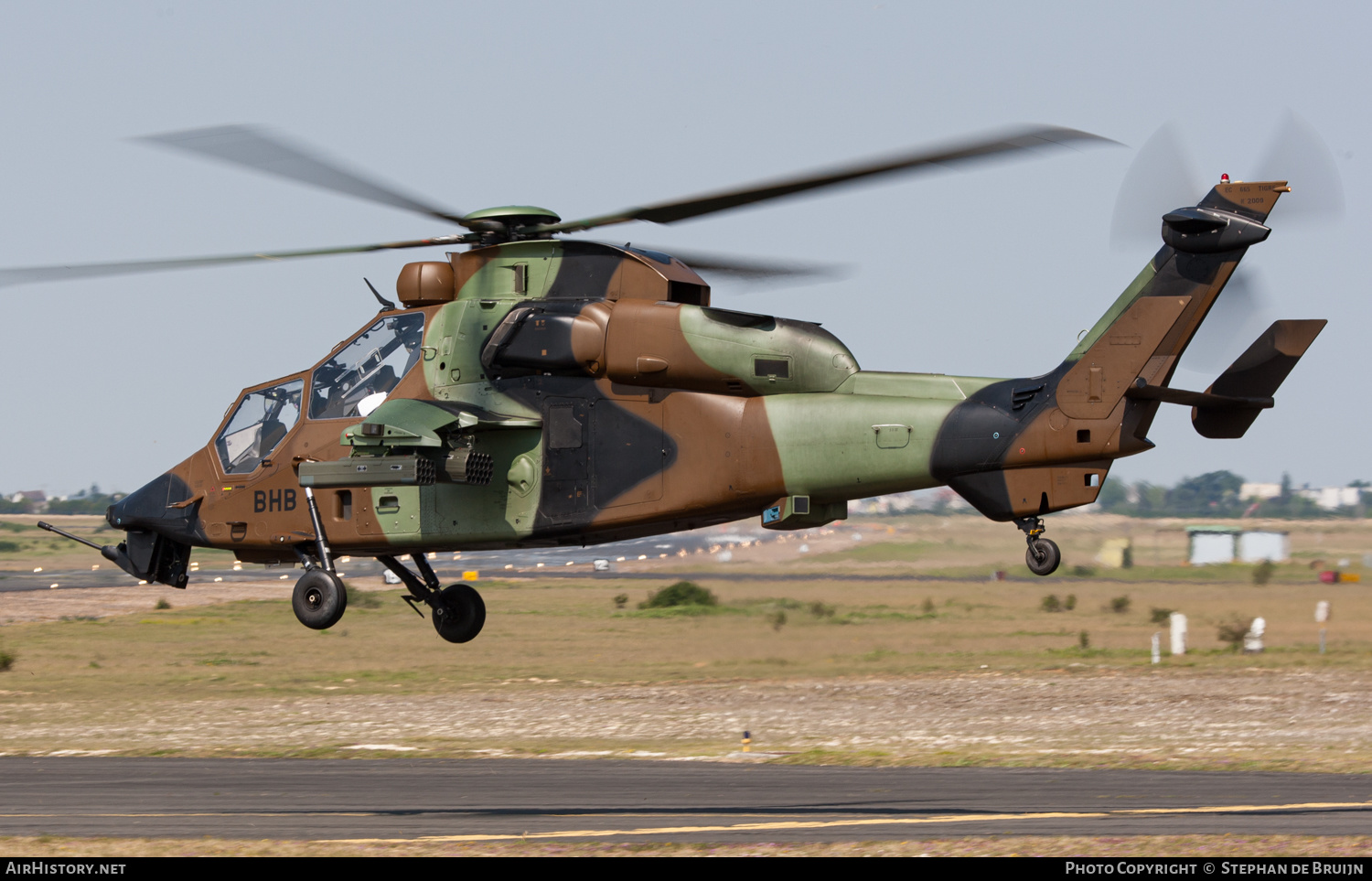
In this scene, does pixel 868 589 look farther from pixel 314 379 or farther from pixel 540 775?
pixel 314 379

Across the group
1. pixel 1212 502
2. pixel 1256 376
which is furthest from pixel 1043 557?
pixel 1212 502

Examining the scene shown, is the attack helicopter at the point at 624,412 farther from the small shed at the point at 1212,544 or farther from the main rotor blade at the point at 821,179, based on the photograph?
the small shed at the point at 1212,544

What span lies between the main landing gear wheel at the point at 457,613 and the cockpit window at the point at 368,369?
2494 mm

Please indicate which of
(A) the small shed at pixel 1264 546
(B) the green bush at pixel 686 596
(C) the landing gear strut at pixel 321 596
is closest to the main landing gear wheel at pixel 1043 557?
(C) the landing gear strut at pixel 321 596

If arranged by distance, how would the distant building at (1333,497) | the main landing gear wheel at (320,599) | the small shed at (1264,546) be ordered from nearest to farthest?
the main landing gear wheel at (320,599) < the small shed at (1264,546) < the distant building at (1333,497)

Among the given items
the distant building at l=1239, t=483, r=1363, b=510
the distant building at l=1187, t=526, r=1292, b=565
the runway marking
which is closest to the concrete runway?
the runway marking

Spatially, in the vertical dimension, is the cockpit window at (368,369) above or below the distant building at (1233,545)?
above

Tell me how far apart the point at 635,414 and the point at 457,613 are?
152 inches

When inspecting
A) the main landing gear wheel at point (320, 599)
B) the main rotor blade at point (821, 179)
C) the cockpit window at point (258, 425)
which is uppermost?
the main rotor blade at point (821, 179)

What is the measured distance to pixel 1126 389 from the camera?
1433cm

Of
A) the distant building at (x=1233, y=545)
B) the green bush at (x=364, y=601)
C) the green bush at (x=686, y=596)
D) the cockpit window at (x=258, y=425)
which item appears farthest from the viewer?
the distant building at (x=1233, y=545)

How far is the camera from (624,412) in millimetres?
16094

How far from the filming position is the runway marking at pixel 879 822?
Result: 1891cm

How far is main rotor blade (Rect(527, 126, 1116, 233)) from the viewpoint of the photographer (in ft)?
39.0
